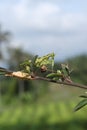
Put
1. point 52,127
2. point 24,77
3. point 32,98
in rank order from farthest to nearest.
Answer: point 32,98 < point 52,127 < point 24,77

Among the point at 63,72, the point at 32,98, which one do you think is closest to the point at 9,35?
the point at 32,98

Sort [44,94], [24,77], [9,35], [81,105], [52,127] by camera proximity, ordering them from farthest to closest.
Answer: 1. [44,94]
2. [9,35]
3. [52,127]
4. [81,105]
5. [24,77]

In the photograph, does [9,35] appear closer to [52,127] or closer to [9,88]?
[9,88]

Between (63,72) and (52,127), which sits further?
(52,127)

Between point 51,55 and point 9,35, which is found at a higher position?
point 9,35

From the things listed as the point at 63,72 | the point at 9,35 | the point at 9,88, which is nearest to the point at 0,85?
the point at 9,88

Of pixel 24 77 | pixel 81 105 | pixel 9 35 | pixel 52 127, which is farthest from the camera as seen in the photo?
pixel 9 35

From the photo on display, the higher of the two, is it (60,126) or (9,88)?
(9,88)

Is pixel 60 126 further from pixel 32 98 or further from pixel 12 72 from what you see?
pixel 32 98

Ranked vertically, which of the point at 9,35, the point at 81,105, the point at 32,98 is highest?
the point at 9,35
